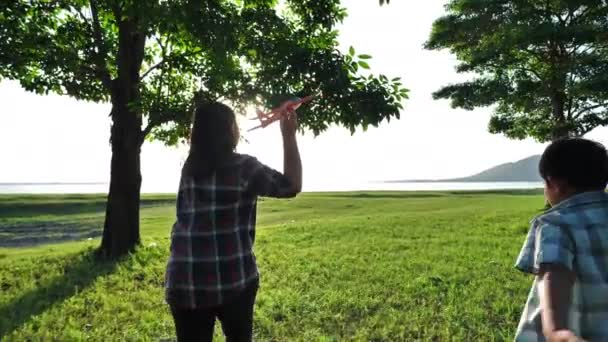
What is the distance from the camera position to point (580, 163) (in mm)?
2104

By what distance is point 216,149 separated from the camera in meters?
2.87

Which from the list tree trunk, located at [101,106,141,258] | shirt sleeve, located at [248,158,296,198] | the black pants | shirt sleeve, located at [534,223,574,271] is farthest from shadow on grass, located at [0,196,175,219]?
shirt sleeve, located at [534,223,574,271]

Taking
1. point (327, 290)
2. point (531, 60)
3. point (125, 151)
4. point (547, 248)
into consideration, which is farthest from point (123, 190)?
point (531, 60)

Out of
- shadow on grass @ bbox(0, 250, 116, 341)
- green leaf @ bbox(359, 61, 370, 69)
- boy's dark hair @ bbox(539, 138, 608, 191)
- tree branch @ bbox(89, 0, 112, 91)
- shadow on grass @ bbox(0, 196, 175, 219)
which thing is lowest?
shadow on grass @ bbox(0, 250, 116, 341)

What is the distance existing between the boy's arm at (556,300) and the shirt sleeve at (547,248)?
0.08 ft

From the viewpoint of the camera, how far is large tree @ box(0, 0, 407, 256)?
8102 millimetres

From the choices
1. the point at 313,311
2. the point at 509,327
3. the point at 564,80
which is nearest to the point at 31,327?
the point at 313,311

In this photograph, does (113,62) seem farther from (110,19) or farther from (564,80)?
(564,80)

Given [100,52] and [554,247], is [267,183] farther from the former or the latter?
[100,52]

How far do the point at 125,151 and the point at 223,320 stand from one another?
1037 cm

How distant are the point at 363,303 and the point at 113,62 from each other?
960 centimetres

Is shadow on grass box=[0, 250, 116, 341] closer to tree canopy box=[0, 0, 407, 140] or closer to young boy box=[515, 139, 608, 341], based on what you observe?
tree canopy box=[0, 0, 407, 140]

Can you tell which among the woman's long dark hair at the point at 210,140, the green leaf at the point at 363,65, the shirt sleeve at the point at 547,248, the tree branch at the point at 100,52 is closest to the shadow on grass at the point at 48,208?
the tree branch at the point at 100,52

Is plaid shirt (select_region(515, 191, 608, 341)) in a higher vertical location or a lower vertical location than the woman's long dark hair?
lower
